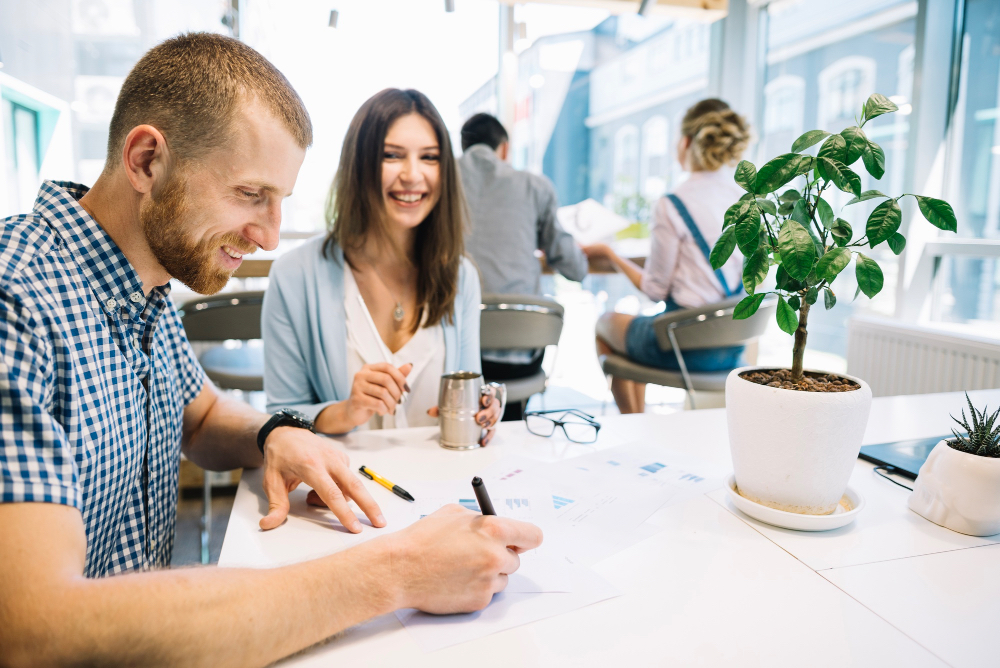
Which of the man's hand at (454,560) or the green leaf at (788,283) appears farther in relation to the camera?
the green leaf at (788,283)

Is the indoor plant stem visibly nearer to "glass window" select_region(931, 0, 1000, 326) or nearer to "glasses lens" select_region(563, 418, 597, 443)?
"glasses lens" select_region(563, 418, 597, 443)

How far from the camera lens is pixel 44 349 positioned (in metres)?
0.67

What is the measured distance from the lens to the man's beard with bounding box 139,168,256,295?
84 cm

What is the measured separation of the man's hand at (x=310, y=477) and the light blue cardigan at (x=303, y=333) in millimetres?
523

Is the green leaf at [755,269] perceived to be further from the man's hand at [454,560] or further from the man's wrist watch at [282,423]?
the man's wrist watch at [282,423]

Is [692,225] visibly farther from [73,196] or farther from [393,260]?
[73,196]

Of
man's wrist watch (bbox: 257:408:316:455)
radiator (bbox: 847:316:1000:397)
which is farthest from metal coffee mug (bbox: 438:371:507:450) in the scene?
radiator (bbox: 847:316:1000:397)

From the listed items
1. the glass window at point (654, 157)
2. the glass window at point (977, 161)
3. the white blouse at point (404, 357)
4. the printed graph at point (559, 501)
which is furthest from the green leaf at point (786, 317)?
the glass window at point (654, 157)

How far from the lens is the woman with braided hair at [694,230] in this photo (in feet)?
9.05

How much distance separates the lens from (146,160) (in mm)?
829

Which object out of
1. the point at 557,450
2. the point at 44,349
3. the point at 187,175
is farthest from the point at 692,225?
the point at 44,349

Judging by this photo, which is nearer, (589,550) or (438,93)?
(589,550)

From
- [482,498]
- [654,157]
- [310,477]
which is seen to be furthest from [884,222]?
[654,157]

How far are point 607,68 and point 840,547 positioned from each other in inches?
155
